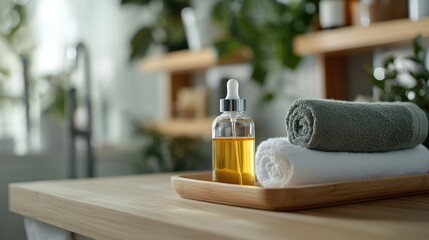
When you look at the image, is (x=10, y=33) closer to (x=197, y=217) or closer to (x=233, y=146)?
(x=233, y=146)

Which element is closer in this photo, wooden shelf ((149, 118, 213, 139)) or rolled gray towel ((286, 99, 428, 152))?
rolled gray towel ((286, 99, 428, 152))

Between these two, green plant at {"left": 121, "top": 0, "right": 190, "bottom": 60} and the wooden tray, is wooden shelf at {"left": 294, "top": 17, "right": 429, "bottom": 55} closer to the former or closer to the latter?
green plant at {"left": 121, "top": 0, "right": 190, "bottom": 60}

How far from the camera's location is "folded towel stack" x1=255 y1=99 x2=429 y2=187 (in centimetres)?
88

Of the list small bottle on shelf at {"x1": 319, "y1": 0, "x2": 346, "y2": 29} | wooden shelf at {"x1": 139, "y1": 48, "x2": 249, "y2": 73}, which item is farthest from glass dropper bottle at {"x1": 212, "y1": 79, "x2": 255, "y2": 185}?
wooden shelf at {"x1": 139, "y1": 48, "x2": 249, "y2": 73}

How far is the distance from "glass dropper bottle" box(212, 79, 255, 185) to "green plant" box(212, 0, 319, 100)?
4.56ft

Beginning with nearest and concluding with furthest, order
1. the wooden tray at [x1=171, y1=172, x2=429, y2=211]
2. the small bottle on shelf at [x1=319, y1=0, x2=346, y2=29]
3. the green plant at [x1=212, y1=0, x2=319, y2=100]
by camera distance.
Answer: the wooden tray at [x1=171, y1=172, x2=429, y2=211] → the small bottle on shelf at [x1=319, y1=0, x2=346, y2=29] → the green plant at [x1=212, y1=0, x2=319, y2=100]

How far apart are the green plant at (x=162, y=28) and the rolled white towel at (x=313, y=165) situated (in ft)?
6.84

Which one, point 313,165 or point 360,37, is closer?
point 313,165

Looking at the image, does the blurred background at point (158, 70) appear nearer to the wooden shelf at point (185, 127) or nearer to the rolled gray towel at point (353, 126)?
the wooden shelf at point (185, 127)

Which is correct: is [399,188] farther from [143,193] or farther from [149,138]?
[149,138]

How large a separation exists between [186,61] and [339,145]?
1961mm

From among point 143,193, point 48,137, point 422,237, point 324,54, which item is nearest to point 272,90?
point 324,54

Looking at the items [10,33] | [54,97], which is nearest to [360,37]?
[54,97]

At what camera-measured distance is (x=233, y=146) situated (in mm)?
939
